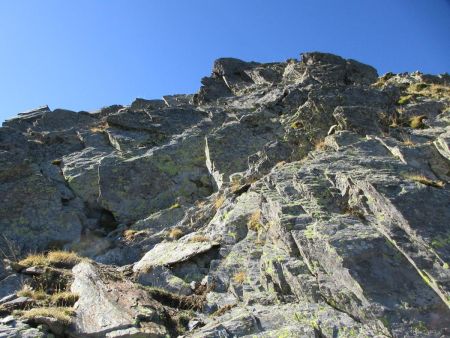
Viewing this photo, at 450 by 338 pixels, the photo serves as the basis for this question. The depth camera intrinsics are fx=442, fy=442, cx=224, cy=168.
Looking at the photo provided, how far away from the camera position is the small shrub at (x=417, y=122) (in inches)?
944

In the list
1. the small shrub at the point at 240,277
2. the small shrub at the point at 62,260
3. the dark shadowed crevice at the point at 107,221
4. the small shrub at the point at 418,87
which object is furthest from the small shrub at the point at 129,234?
the small shrub at the point at 418,87

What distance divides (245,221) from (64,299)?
724cm

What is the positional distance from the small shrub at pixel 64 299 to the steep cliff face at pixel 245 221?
0.23 metres

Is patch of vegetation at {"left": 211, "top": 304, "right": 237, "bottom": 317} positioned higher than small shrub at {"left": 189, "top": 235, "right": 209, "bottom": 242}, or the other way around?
small shrub at {"left": 189, "top": 235, "right": 209, "bottom": 242}

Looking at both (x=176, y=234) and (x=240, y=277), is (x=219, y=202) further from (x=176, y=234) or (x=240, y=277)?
(x=240, y=277)

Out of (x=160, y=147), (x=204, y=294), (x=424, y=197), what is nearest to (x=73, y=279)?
(x=204, y=294)

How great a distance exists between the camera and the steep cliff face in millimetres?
11016

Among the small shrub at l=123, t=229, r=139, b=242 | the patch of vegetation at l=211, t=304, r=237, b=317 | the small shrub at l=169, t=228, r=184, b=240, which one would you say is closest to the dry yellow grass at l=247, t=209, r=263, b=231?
the patch of vegetation at l=211, t=304, r=237, b=317

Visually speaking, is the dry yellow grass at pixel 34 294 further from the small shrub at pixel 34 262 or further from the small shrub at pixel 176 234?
the small shrub at pixel 176 234

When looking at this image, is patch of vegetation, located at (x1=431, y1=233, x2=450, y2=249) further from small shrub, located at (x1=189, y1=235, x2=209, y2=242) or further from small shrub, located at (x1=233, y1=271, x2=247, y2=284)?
small shrub, located at (x1=189, y1=235, x2=209, y2=242)

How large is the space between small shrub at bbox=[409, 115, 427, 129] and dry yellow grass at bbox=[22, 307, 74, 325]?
19817 mm

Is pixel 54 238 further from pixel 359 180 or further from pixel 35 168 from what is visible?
pixel 359 180

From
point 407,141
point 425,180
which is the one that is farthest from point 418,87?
point 425,180

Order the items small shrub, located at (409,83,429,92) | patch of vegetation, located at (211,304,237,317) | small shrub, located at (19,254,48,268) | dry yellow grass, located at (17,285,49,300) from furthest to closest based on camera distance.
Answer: small shrub, located at (409,83,429,92) → small shrub, located at (19,254,48,268) → dry yellow grass, located at (17,285,49,300) → patch of vegetation, located at (211,304,237,317)
